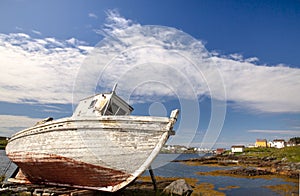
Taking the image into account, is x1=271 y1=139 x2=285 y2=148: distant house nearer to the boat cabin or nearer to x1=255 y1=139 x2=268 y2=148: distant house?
x1=255 y1=139 x2=268 y2=148: distant house

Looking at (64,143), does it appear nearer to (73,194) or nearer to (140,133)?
(73,194)

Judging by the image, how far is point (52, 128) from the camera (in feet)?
43.1

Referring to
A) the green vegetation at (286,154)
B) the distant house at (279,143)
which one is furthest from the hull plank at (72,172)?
the distant house at (279,143)

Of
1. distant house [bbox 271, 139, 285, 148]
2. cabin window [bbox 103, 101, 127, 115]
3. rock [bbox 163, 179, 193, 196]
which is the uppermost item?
distant house [bbox 271, 139, 285, 148]

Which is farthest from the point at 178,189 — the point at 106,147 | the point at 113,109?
the point at 106,147

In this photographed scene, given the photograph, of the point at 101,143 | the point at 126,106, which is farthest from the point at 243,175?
the point at 101,143

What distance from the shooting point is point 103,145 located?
11.6 m

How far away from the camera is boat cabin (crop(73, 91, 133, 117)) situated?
42.4 feet

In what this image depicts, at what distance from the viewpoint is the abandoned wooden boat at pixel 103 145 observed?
11.4 meters

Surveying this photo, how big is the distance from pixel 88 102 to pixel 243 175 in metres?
27.3

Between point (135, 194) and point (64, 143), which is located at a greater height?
point (64, 143)

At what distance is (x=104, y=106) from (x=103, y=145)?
2.08m

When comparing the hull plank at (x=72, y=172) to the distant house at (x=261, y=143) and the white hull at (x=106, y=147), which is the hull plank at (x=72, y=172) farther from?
the distant house at (x=261, y=143)

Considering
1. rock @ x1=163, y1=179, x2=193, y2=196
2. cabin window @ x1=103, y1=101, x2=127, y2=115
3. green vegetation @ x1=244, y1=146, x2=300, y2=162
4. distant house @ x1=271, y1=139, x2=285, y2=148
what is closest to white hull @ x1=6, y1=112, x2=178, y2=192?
cabin window @ x1=103, y1=101, x2=127, y2=115
